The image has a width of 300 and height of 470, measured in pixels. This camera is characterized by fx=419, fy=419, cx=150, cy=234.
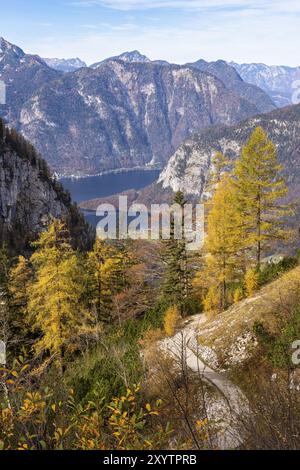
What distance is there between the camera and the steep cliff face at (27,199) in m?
98.9

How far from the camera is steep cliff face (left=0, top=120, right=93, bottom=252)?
9894 cm

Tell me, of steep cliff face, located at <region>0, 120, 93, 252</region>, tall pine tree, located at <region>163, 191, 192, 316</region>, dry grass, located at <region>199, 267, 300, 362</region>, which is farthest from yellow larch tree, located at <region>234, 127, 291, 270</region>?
steep cliff face, located at <region>0, 120, 93, 252</region>

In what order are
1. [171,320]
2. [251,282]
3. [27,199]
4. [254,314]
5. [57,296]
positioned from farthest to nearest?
[27,199], [171,320], [251,282], [57,296], [254,314]

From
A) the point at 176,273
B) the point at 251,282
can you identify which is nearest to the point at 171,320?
the point at 176,273

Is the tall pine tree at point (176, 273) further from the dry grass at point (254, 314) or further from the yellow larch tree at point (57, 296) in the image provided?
the yellow larch tree at point (57, 296)

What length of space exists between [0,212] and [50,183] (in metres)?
22.2

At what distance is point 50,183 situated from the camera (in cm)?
11631

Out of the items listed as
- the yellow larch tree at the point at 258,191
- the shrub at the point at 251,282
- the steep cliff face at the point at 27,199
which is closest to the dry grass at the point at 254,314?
the shrub at the point at 251,282

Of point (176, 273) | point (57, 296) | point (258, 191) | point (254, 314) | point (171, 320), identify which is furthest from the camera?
point (176, 273)

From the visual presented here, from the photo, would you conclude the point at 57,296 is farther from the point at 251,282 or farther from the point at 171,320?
the point at 251,282

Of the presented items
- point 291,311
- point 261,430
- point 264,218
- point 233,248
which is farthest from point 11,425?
point 264,218

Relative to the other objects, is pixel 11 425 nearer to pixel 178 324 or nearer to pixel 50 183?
pixel 178 324

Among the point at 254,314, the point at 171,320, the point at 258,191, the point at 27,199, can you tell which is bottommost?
the point at 171,320

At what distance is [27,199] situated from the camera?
108m
